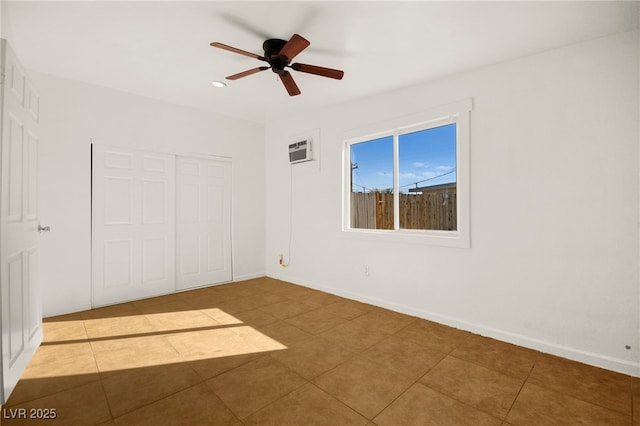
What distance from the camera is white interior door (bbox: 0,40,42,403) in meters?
1.83

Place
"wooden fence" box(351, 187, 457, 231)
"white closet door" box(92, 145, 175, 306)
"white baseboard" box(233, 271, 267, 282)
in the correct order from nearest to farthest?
1. "wooden fence" box(351, 187, 457, 231)
2. "white closet door" box(92, 145, 175, 306)
3. "white baseboard" box(233, 271, 267, 282)

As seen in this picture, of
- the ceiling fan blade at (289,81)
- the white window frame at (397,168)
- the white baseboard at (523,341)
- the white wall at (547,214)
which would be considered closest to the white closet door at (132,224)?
the ceiling fan blade at (289,81)

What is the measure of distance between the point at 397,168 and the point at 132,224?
11.4ft

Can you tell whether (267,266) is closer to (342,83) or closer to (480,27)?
(342,83)

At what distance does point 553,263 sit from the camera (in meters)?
2.50

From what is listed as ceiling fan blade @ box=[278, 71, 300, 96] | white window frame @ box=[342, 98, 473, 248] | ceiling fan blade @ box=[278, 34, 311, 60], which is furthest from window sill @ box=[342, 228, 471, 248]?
ceiling fan blade @ box=[278, 34, 311, 60]

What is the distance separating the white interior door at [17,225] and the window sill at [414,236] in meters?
3.11

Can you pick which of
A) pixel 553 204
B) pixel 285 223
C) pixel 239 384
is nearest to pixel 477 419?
pixel 239 384

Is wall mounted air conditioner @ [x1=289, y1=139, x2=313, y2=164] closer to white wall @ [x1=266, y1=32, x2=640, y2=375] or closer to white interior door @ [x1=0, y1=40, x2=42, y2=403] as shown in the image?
white wall @ [x1=266, y1=32, x2=640, y2=375]

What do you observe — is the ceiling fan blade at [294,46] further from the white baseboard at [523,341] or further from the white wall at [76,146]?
the white baseboard at [523,341]

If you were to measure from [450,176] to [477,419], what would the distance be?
2.24 meters

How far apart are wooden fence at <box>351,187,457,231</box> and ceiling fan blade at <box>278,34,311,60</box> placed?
6.69 feet

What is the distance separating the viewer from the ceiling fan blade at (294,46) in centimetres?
213

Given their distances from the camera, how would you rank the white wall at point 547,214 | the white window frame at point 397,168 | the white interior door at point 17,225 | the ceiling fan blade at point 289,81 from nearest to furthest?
1. the white interior door at point 17,225
2. the white wall at point 547,214
3. the ceiling fan blade at point 289,81
4. the white window frame at point 397,168
